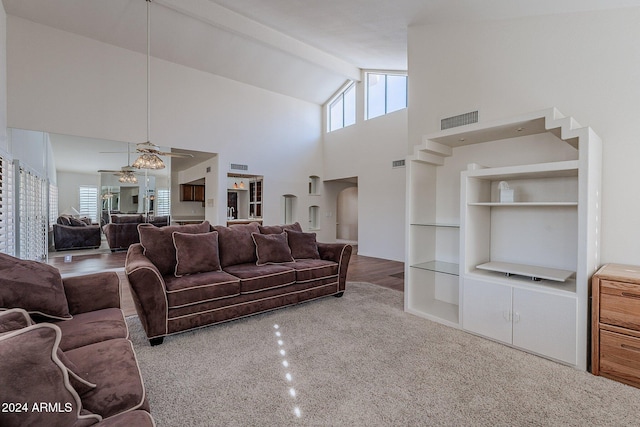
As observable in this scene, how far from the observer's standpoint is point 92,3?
4645mm

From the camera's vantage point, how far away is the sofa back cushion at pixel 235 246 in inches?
145

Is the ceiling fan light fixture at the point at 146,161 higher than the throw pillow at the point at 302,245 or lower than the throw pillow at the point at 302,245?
higher

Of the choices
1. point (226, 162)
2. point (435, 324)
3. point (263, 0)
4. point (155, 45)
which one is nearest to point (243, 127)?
point (226, 162)

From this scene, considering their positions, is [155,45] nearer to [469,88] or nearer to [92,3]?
[92,3]

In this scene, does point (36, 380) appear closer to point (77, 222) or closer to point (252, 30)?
point (252, 30)

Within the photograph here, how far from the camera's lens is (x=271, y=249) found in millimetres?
3852

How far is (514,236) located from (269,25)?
5.33m

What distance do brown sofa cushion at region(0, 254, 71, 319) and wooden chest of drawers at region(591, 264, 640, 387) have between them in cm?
377

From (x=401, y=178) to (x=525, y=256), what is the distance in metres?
4.00

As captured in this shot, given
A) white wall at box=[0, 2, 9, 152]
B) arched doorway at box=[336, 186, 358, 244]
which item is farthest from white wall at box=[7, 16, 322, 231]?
arched doorway at box=[336, 186, 358, 244]

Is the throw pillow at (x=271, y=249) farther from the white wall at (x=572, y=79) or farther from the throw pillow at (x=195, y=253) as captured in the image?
the white wall at (x=572, y=79)

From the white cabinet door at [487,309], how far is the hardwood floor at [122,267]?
5.07 ft

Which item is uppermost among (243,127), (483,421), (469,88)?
(243,127)

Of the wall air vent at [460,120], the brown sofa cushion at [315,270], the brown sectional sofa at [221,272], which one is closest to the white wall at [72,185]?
the brown sectional sofa at [221,272]
